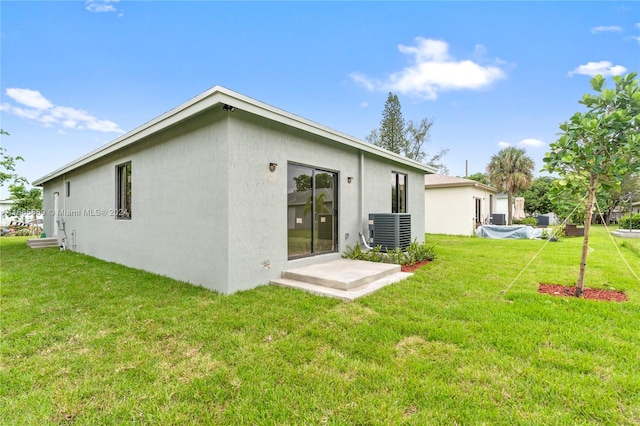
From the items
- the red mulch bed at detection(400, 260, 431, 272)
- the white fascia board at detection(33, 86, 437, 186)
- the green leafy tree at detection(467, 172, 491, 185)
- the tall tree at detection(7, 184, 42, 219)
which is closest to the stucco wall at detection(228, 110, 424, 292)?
the white fascia board at detection(33, 86, 437, 186)

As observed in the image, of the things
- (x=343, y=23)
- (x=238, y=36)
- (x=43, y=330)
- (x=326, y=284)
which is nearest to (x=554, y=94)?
(x=343, y=23)

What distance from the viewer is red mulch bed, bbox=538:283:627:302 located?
4.20m

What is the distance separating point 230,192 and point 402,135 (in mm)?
24460

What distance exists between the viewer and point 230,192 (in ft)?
14.4

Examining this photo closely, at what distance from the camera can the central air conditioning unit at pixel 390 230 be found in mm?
6996

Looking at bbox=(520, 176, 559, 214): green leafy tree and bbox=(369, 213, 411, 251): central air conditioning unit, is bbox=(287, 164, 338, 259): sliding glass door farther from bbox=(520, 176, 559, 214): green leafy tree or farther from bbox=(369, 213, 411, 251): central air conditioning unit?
bbox=(520, 176, 559, 214): green leafy tree

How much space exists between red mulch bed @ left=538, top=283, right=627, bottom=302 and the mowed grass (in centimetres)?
26

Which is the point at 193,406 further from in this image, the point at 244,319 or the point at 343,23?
the point at 343,23

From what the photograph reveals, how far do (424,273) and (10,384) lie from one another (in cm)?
568

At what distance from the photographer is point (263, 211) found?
16.2 feet

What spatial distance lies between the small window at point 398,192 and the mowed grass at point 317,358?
15.2 feet

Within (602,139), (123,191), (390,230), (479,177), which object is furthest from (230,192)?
(479,177)

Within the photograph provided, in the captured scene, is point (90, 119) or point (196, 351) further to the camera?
A: point (90, 119)

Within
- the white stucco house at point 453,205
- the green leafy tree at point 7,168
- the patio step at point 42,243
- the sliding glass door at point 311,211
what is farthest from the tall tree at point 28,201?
the white stucco house at point 453,205
